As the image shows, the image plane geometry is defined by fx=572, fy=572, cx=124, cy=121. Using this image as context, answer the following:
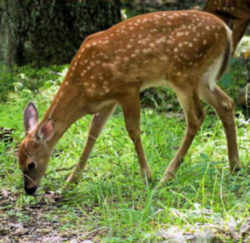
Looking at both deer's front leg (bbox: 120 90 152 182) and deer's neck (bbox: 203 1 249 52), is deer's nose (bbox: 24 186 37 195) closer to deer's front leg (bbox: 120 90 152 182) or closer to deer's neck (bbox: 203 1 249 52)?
deer's front leg (bbox: 120 90 152 182)

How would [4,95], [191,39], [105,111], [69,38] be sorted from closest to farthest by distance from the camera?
1. [191,39]
2. [105,111]
3. [4,95]
4. [69,38]

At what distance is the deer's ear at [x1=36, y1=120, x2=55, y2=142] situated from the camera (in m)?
5.11

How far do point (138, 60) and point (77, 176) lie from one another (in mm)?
1207

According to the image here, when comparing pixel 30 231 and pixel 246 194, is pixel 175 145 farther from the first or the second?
pixel 30 231

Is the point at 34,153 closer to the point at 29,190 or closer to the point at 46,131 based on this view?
the point at 46,131

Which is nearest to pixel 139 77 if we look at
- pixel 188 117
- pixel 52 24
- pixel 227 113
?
pixel 188 117

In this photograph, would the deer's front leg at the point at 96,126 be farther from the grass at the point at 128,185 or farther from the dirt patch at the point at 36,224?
the dirt patch at the point at 36,224

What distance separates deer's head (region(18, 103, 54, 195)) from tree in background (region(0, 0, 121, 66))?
2702 mm

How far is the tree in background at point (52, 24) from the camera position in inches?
305

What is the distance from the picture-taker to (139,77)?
507 centimetres

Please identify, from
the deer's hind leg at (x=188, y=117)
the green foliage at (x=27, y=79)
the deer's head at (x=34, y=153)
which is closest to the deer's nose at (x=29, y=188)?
the deer's head at (x=34, y=153)

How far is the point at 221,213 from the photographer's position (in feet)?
13.3

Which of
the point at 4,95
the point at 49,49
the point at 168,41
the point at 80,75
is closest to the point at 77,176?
the point at 80,75

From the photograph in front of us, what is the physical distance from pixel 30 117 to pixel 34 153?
0.37m
